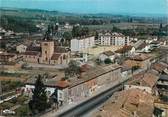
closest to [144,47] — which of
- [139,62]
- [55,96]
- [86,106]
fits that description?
[139,62]

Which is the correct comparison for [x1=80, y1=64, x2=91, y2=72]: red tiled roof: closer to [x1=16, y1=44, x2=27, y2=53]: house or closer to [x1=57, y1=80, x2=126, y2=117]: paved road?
[x1=57, y1=80, x2=126, y2=117]: paved road

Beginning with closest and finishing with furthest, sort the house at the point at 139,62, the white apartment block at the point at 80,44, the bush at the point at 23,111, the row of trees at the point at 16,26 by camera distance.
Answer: the bush at the point at 23,111, the house at the point at 139,62, the white apartment block at the point at 80,44, the row of trees at the point at 16,26

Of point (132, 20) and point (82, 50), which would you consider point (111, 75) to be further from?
point (132, 20)

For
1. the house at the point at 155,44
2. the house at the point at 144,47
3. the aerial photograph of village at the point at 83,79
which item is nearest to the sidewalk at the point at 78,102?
the aerial photograph of village at the point at 83,79

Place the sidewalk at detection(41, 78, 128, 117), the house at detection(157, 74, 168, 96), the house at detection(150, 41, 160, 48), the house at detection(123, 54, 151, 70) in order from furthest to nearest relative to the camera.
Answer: the house at detection(150, 41, 160, 48)
the house at detection(123, 54, 151, 70)
the house at detection(157, 74, 168, 96)
the sidewalk at detection(41, 78, 128, 117)

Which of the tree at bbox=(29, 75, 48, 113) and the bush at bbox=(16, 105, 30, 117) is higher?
the tree at bbox=(29, 75, 48, 113)

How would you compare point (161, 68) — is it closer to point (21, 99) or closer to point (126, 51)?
point (21, 99)

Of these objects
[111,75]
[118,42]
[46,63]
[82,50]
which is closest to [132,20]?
[118,42]

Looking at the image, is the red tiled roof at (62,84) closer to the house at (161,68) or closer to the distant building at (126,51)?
the house at (161,68)

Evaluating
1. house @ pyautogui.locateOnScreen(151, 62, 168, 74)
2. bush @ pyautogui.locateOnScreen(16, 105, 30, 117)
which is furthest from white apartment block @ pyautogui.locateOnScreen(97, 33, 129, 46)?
bush @ pyautogui.locateOnScreen(16, 105, 30, 117)
